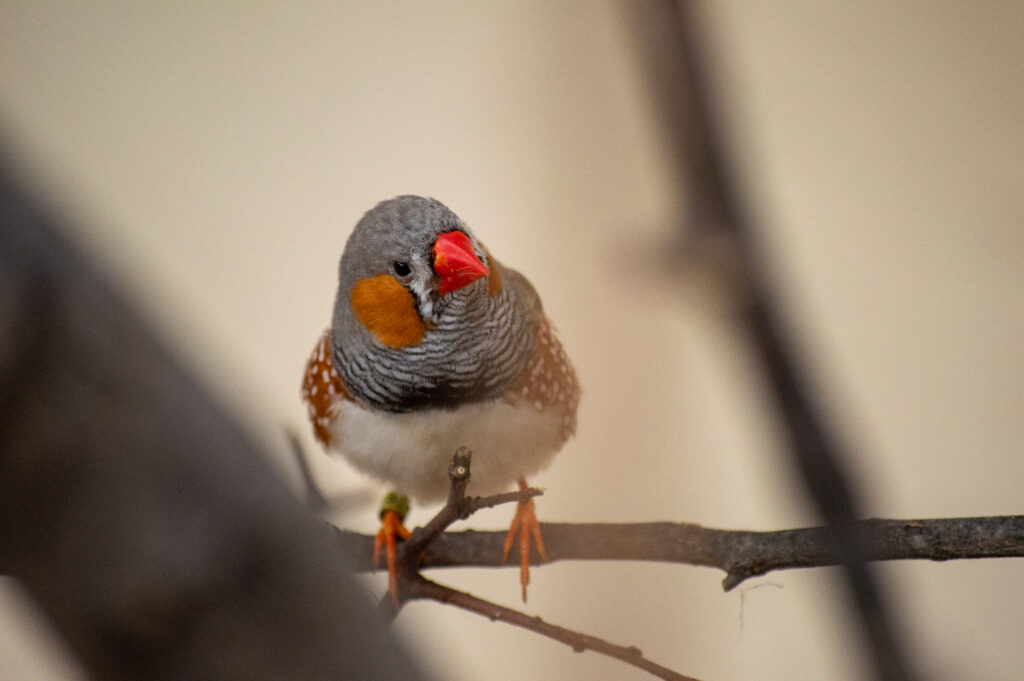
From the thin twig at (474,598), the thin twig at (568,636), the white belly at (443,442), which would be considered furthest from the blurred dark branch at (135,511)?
the white belly at (443,442)

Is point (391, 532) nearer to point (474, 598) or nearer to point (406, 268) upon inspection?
point (474, 598)

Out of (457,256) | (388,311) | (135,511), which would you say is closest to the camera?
(135,511)

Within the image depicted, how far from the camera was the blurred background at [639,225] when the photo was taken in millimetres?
570

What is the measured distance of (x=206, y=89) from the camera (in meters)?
1.08

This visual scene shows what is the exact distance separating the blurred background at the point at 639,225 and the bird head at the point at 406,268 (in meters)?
0.06

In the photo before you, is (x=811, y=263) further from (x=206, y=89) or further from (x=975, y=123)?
(x=206, y=89)

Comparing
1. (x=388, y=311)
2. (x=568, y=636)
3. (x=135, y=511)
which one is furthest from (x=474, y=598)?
(x=135, y=511)

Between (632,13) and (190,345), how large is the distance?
213 millimetres

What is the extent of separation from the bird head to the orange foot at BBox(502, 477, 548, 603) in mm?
239

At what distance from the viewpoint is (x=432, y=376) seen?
0.70 metres

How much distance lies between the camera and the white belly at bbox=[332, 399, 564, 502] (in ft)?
2.43

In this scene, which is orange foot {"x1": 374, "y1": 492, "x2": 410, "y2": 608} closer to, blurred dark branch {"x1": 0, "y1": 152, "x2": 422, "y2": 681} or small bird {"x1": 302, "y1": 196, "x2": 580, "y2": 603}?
small bird {"x1": 302, "y1": 196, "x2": 580, "y2": 603}

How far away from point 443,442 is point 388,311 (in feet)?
0.56

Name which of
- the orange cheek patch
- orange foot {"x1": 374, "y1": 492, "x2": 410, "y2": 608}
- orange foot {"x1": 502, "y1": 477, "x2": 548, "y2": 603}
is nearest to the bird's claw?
orange foot {"x1": 374, "y1": 492, "x2": 410, "y2": 608}
